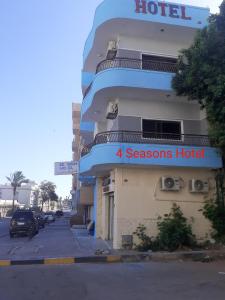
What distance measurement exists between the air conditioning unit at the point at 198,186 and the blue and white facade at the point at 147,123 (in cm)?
5

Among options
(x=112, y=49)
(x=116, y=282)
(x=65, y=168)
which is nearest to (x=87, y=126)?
(x=65, y=168)

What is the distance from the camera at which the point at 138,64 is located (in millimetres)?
18688

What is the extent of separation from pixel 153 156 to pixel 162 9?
7428 mm

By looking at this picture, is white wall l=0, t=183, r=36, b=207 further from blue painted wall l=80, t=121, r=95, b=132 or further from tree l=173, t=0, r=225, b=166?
tree l=173, t=0, r=225, b=166

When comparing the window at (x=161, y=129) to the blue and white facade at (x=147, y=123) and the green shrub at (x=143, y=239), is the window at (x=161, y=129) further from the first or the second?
the green shrub at (x=143, y=239)

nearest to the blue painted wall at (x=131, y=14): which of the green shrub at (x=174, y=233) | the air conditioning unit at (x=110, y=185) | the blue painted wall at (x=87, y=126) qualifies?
the air conditioning unit at (x=110, y=185)

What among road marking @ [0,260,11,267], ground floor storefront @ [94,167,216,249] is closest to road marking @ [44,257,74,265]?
road marking @ [0,260,11,267]

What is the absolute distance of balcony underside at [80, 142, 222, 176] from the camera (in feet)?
54.2

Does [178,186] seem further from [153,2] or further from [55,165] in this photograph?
[55,165]

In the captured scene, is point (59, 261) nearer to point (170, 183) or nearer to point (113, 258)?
point (113, 258)

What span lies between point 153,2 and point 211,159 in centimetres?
819

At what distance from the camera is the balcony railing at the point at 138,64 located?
18420 millimetres

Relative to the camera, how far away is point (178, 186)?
697 inches

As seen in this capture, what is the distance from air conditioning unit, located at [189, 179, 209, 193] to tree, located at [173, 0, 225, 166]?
2984 mm
